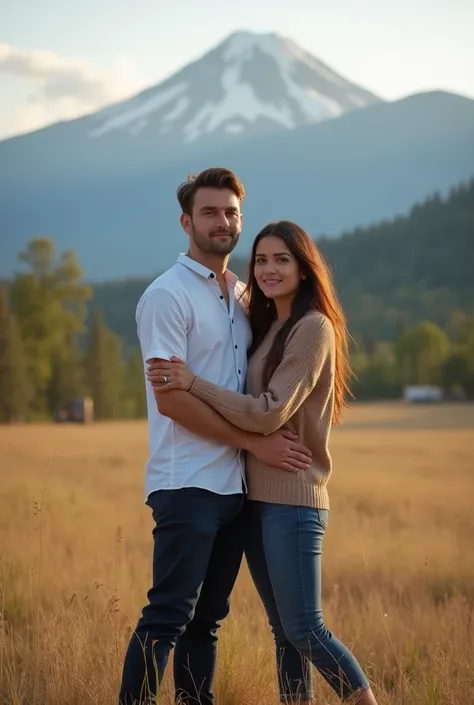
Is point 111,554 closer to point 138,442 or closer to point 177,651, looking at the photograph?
point 177,651

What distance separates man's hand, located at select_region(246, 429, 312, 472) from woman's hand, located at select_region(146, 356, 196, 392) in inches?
16.1

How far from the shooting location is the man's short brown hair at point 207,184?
198 inches

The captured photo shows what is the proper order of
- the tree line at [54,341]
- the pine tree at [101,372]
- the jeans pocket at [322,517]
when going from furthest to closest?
the pine tree at [101,372]
the tree line at [54,341]
the jeans pocket at [322,517]

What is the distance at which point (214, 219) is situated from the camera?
16.5 ft

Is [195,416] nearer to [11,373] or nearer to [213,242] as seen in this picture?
[213,242]

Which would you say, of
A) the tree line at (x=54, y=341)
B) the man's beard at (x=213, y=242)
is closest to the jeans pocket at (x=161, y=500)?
the man's beard at (x=213, y=242)

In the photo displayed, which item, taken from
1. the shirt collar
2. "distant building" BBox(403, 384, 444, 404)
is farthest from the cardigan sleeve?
"distant building" BBox(403, 384, 444, 404)

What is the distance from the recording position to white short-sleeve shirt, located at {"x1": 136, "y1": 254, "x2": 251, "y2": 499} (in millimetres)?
4770

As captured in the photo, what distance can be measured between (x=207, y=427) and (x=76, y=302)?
6859cm

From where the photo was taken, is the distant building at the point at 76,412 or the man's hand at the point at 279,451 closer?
the man's hand at the point at 279,451

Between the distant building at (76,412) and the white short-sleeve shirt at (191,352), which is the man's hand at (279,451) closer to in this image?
the white short-sleeve shirt at (191,352)

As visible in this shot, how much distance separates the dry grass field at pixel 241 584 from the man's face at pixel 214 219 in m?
1.37

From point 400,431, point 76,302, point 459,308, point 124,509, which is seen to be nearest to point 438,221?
point 459,308

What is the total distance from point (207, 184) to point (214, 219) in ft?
0.57
